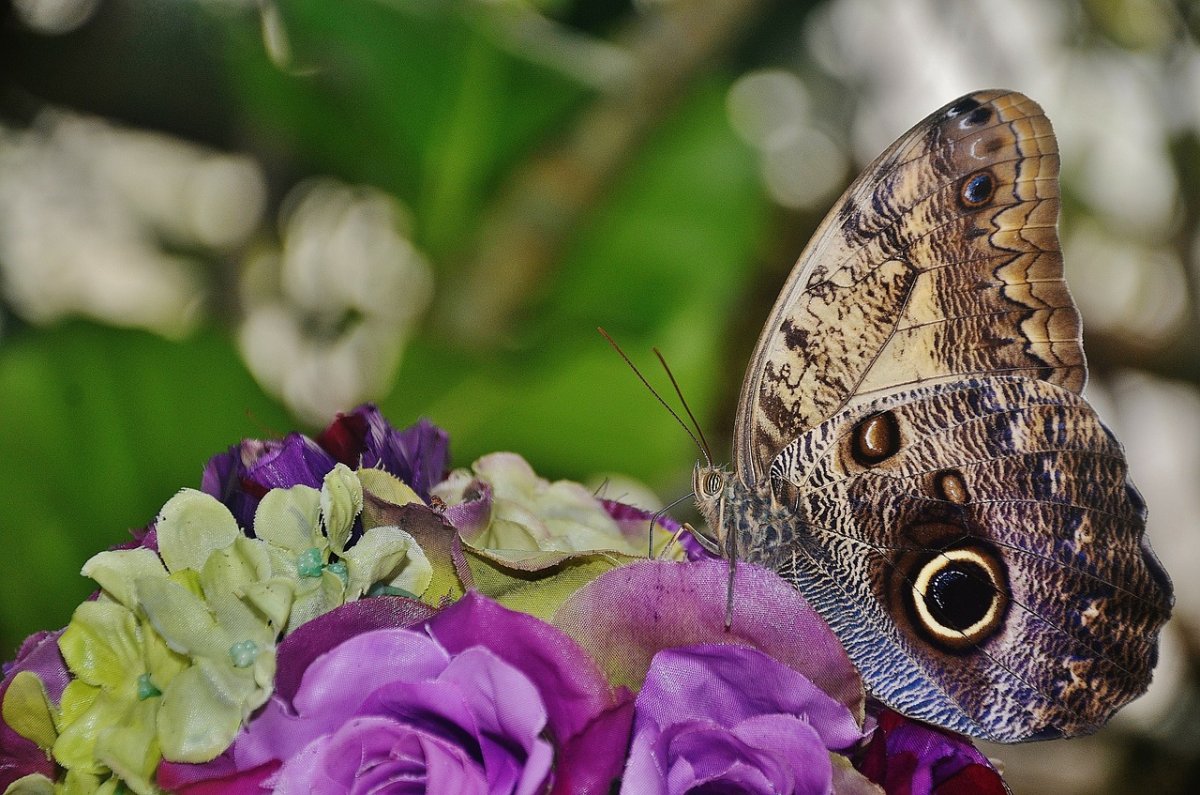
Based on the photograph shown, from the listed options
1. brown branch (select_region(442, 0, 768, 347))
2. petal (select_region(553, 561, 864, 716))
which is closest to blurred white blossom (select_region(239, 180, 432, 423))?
brown branch (select_region(442, 0, 768, 347))

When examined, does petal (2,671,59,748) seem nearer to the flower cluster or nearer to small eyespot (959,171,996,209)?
the flower cluster

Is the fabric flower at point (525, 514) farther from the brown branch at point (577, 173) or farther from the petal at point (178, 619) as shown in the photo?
the brown branch at point (577, 173)

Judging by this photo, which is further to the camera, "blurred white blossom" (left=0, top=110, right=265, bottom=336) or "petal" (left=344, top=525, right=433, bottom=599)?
"blurred white blossom" (left=0, top=110, right=265, bottom=336)

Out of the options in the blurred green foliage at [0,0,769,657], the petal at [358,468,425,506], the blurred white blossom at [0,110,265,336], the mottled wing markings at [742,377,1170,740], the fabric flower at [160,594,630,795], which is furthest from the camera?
the blurred white blossom at [0,110,265,336]

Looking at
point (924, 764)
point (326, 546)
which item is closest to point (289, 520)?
point (326, 546)

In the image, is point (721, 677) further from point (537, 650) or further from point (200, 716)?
point (200, 716)

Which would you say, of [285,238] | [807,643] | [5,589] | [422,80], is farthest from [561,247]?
[807,643]
